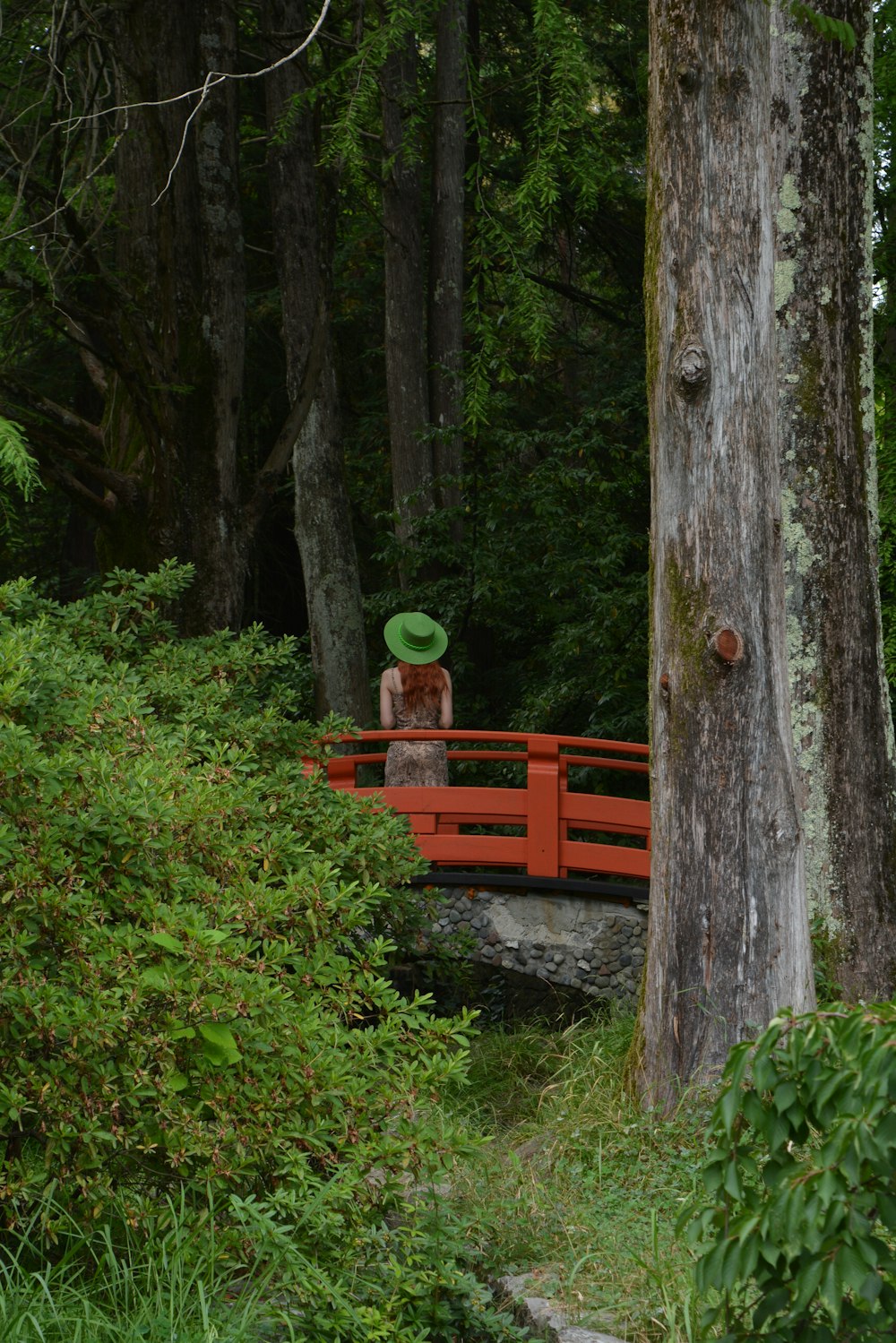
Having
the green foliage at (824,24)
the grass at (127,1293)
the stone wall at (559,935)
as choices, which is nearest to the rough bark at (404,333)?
the stone wall at (559,935)

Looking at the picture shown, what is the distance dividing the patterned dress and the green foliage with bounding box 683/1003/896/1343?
6.18m

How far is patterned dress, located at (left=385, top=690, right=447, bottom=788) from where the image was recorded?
339 inches

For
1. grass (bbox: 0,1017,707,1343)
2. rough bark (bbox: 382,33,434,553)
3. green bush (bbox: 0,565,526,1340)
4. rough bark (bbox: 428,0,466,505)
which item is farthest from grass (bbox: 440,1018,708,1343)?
rough bark (bbox: 428,0,466,505)

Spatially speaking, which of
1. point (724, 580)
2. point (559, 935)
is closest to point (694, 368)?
point (724, 580)

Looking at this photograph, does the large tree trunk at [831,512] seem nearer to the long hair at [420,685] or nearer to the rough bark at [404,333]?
the long hair at [420,685]

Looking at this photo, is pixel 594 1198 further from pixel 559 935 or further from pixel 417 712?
pixel 417 712

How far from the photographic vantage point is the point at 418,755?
8.62 metres

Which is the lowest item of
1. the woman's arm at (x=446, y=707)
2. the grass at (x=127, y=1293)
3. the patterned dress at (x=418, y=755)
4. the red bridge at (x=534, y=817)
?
the grass at (x=127, y=1293)

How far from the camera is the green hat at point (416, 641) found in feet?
27.3

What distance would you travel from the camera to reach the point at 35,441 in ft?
25.4

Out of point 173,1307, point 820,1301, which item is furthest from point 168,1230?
point 820,1301

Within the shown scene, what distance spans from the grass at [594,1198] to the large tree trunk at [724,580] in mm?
291

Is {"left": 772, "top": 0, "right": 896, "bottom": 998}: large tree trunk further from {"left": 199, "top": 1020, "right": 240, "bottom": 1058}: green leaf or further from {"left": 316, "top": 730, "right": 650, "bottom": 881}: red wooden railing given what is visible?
{"left": 199, "top": 1020, "right": 240, "bottom": 1058}: green leaf

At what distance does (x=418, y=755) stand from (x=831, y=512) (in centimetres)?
317
